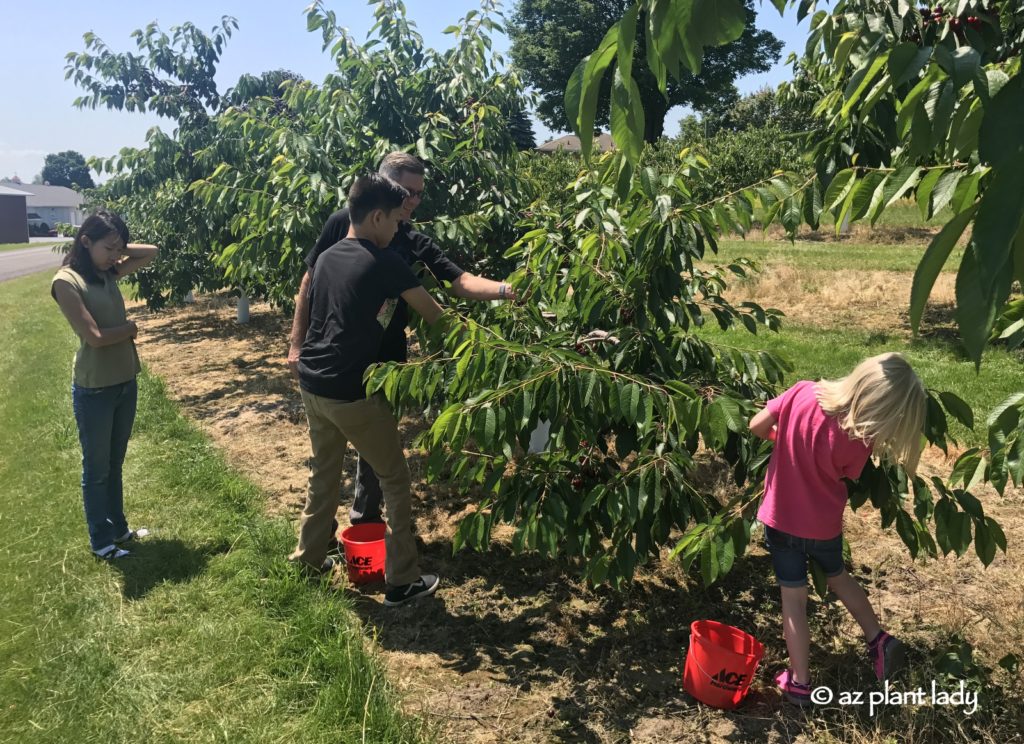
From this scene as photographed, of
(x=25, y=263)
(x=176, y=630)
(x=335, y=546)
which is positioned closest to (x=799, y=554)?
(x=335, y=546)

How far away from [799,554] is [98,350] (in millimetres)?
3554

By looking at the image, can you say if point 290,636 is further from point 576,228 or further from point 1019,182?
point 1019,182

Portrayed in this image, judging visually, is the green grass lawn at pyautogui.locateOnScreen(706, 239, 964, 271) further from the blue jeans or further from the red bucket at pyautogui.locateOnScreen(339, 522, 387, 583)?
the blue jeans

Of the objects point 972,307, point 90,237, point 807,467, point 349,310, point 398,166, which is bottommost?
point 807,467

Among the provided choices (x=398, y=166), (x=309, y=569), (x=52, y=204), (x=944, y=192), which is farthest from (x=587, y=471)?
(x=52, y=204)

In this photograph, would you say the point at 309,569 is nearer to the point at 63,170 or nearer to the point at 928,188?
the point at 928,188

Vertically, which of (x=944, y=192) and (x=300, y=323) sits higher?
(x=944, y=192)

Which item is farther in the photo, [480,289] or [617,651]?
[480,289]

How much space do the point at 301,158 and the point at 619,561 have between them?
3.37 metres

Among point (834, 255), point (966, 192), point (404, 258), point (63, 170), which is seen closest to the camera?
point (966, 192)

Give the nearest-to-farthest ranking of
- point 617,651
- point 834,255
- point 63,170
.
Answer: point 617,651, point 834,255, point 63,170

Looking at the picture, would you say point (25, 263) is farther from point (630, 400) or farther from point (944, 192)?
point (944, 192)

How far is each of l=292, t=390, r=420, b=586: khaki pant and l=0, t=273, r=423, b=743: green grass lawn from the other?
266 millimetres

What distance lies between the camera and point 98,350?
3.85 metres
